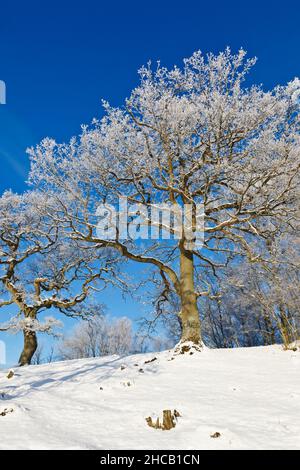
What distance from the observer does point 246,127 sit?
12.7 meters

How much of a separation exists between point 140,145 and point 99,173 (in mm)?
1946

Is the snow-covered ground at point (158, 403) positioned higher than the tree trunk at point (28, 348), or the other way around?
the tree trunk at point (28, 348)

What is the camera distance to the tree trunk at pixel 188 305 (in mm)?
12634

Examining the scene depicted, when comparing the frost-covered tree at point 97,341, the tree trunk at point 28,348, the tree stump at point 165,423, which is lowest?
the tree stump at point 165,423

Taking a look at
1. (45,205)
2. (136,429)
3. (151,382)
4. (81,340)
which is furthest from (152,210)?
(81,340)

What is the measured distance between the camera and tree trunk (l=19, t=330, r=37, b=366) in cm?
1667

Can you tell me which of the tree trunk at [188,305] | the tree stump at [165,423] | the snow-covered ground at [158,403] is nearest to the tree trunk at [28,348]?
the snow-covered ground at [158,403]

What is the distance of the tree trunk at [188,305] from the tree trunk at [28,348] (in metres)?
7.92

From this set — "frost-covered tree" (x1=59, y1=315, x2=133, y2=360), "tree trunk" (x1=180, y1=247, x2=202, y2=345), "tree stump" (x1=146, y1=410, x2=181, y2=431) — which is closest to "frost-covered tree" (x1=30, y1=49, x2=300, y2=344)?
"tree trunk" (x1=180, y1=247, x2=202, y2=345)

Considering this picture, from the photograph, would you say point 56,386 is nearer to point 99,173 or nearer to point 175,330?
point 99,173

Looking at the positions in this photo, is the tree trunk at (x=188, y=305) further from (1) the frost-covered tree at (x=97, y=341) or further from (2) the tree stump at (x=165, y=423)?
(1) the frost-covered tree at (x=97, y=341)

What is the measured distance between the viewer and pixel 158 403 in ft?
20.8

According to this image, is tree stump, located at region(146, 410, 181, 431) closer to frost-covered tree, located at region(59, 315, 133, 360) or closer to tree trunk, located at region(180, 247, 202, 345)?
tree trunk, located at region(180, 247, 202, 345)

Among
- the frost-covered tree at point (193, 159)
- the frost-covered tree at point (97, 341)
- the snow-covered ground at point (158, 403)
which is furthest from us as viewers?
the frost-covered tree at point (97, 341)
